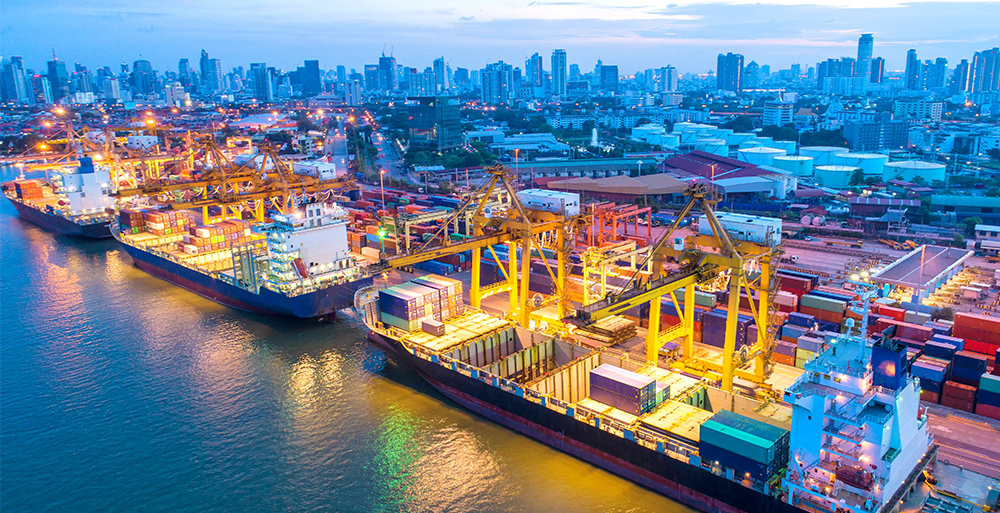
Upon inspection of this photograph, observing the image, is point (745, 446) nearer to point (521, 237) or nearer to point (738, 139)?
point (521, 237)

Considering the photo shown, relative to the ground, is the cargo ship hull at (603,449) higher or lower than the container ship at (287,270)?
lower

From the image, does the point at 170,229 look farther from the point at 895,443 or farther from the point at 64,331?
the point at 895,443

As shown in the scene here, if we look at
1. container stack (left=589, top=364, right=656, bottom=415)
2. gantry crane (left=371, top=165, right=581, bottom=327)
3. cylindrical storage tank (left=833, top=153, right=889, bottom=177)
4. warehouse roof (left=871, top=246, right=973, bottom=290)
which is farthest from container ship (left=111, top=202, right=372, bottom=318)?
cylindrical storage tank (left=833, top=153, right=889, bottom=177)

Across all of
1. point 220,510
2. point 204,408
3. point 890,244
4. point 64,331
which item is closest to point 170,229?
point 64,331

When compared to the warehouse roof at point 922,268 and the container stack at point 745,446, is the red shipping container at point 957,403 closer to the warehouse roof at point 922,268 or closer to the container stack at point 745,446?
the container stack at point 745,446

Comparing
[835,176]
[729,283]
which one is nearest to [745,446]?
[729,283]

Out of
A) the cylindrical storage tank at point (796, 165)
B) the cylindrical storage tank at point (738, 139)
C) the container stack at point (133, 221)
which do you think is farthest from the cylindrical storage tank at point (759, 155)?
the container stack at point (133, 221)

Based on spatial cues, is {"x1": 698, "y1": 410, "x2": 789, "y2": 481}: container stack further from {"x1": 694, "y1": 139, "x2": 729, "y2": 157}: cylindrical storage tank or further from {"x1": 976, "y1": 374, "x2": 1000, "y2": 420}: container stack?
{"x1": 694, "y1": 139, "x2": 729, "y2": 157}: cylindrical storage tank
